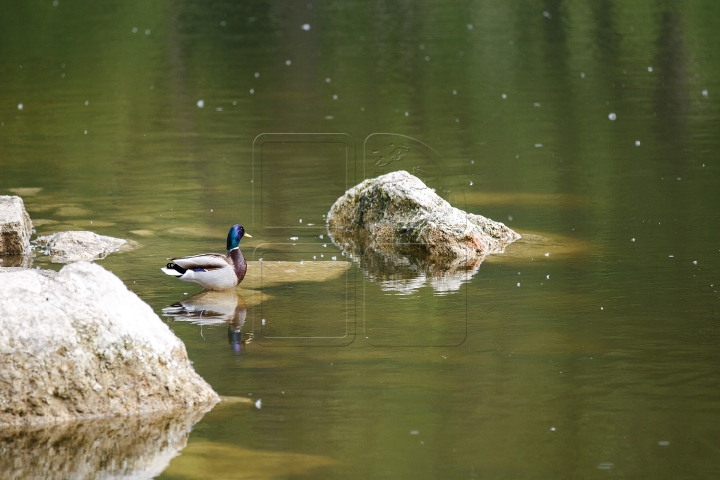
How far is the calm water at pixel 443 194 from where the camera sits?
654 centimetres

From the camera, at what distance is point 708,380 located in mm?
7309

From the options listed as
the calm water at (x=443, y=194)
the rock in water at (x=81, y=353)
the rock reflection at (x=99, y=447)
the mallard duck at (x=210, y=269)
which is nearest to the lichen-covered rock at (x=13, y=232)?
the calm water at (x=443, y=194)

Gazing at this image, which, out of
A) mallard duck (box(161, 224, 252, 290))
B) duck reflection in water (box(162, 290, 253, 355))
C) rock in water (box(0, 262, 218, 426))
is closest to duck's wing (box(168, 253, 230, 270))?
mallard duck (box(161, 224, 252, 290))

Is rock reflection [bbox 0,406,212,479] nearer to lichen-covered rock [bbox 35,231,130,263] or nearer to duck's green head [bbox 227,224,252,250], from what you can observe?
duck's green head [bbox 227,224,252,250]

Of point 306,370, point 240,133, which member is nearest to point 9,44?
point 240,133

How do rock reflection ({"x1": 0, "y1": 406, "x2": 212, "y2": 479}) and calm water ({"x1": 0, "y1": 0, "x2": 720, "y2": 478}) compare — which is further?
calm water ({"x1": 0, "y1": 0, "x2": 720, "y2": 478})

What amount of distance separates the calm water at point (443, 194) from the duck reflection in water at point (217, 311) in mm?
74

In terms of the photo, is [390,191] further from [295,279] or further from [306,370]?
[306,370]

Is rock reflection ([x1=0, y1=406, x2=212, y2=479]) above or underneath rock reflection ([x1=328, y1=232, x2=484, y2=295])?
underneath

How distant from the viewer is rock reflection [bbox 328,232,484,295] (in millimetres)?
9875

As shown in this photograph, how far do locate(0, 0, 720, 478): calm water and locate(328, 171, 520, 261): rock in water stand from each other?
0.34 meters

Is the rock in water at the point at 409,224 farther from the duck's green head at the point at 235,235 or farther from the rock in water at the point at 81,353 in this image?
the rock in water at the point at 81,353

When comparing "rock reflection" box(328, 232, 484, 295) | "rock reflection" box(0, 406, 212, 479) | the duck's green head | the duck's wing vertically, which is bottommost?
"rock reflection" box(0, 406, 212, 479)

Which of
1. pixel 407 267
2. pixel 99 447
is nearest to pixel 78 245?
pixel 407 267
